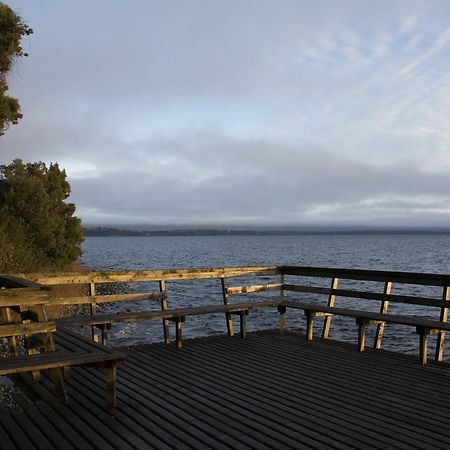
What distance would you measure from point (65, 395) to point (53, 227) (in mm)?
22048

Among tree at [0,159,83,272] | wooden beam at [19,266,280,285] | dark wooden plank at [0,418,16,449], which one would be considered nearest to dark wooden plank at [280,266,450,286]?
wooden beam at [19,266,280,285]

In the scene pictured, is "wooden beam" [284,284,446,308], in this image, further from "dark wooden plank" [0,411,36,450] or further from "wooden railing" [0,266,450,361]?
"dark wooden plank" [0,411,36,450]

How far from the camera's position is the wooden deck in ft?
13.8

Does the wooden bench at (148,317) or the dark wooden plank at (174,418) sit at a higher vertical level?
the wooden bench at (148,317)

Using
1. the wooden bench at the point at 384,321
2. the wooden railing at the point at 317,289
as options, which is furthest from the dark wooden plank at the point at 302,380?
the wooden railing at the point at 317,289

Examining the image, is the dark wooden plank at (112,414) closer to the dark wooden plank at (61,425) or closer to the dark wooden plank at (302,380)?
the dark wooden plank at (61,425)

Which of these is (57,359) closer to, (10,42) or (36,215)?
(10,42)

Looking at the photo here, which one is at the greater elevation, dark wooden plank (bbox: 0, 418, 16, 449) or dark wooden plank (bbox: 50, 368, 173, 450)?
dark wooden plank (bbox: 0, 418, 16, 449)

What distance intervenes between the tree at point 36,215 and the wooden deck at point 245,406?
14614 mm

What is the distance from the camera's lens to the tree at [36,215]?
22062 millimetres

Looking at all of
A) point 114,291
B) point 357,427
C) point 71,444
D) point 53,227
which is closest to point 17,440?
point 71,444

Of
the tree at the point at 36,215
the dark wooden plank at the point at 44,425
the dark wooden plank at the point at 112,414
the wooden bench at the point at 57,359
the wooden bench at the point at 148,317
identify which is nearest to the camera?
the dark wooden plank at the point at 44,425

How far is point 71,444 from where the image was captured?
13.3 ft

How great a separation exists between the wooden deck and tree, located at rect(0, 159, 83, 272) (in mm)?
14614
